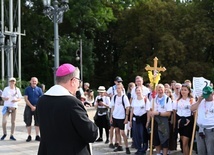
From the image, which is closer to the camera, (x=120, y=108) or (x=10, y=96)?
(x=120, y=108)

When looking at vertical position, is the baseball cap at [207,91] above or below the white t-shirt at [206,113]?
above

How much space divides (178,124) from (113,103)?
2162mm

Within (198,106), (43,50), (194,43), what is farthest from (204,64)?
(198,106)

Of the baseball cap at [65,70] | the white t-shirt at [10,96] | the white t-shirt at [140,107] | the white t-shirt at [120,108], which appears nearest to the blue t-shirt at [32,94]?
the white t-shirt at [10,96]

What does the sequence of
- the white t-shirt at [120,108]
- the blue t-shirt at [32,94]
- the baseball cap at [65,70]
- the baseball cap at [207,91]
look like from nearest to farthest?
the baseball cap at [65,70]
the baseball cap at [207,91]
the white t-shirt at [120,108]
the blue t-shirt at [32,94]

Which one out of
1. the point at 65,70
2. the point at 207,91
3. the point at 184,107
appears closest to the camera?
the point at 65,70

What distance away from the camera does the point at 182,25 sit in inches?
1462

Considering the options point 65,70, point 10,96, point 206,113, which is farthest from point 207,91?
point 10,96

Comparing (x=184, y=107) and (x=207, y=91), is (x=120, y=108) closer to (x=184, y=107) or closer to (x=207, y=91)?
(x=184, y=107)

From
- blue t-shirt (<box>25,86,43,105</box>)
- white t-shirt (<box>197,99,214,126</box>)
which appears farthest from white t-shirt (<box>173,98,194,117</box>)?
blue t-shirt (<box>25,86,43,105</box>)

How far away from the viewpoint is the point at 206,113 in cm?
737

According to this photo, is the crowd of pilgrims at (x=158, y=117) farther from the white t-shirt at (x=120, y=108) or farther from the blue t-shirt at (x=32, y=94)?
the blue t-shirt at (x=32, y=94)

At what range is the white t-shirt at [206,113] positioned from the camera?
7.33 meters

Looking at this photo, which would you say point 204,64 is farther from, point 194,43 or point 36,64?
point 36,64
